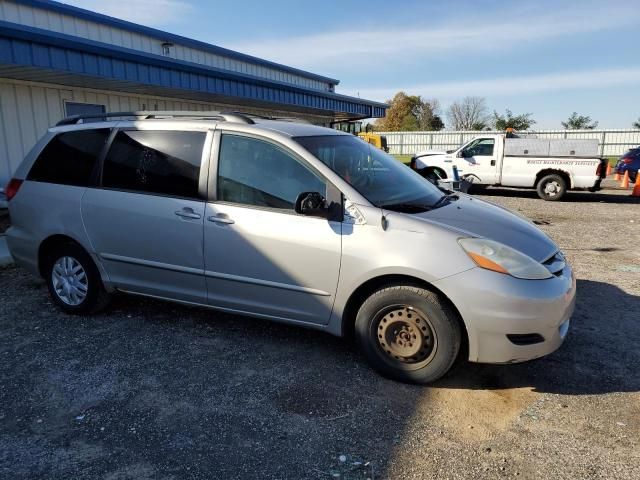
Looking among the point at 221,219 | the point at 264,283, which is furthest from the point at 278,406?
the point at 221,219

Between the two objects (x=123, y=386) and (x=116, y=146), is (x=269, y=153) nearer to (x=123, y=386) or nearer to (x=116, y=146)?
(x=116, y=146)

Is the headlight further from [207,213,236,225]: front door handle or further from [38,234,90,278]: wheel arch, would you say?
[38,234,90,278]: wheel arch

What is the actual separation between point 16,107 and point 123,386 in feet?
25.4

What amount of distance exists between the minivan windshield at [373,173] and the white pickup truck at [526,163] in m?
10.4

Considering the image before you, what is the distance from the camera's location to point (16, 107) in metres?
9.00

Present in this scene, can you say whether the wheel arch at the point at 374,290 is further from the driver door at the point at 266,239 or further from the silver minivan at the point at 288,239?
the driver door at the point at 266,239

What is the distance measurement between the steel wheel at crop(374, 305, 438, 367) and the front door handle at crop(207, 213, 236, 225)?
1358 millimetres

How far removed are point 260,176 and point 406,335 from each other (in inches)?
64.2

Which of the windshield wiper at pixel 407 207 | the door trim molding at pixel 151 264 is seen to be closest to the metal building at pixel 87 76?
the door trim molding at pixel 151 264

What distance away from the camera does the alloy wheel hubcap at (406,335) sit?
11.0 ft

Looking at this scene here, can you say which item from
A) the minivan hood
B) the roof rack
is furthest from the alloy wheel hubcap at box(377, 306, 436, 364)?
the roof rack

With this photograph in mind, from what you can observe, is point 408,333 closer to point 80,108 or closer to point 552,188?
point 80,108

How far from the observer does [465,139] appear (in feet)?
114

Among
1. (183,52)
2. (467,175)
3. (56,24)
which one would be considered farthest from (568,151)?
(56,24)
